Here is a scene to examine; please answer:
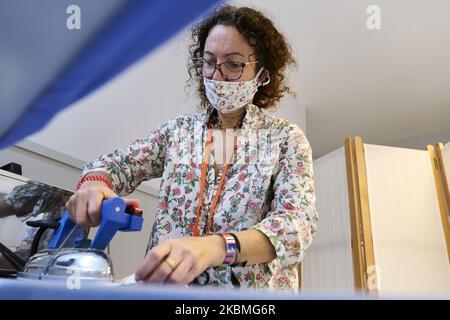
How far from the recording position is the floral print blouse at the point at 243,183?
0.56 meters

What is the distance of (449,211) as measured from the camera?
191 cm

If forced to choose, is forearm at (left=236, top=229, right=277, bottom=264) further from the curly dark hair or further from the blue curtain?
the curly dark hair

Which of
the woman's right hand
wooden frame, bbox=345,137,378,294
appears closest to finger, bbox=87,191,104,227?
the woman's right hand

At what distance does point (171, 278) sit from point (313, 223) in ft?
0.94

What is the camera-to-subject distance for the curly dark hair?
2.48ft

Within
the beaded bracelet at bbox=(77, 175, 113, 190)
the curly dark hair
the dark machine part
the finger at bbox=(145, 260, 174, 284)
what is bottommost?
the finger at bbox=(145, 260, 174, 284)

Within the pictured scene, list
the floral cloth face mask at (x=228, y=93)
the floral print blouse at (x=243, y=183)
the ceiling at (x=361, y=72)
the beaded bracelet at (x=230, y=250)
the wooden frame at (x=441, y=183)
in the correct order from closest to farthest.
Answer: the beaded bracelet at (x=230, y=250), the floral print blouse at (x=243, y=183), the floral cloth face mask at (x=228, y=93), the ceiling at (x=361, y=72), the wooden frame at (x=441, y=183)

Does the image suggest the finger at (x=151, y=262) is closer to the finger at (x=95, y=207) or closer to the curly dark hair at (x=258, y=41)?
the finger at (x=95, y=207)

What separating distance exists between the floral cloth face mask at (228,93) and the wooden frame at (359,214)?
1214 millimetres

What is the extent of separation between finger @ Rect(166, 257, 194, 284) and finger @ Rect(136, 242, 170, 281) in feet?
0.06

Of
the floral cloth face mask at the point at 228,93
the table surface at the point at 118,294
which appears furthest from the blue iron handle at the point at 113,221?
the floral cloth face mask at the point at 228,93

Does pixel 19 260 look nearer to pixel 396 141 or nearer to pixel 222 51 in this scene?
pixel 222 51
